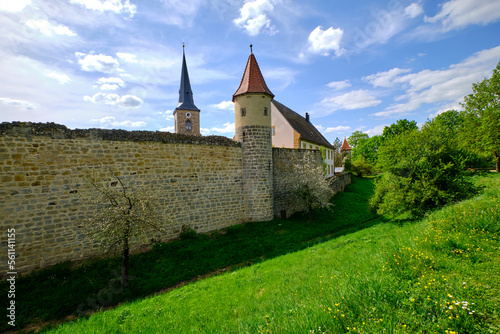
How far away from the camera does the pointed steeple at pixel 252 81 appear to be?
1366 cm

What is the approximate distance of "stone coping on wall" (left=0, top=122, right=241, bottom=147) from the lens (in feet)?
24.8

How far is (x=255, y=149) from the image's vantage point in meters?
13.6

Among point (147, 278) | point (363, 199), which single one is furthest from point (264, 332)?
point (363, 199)

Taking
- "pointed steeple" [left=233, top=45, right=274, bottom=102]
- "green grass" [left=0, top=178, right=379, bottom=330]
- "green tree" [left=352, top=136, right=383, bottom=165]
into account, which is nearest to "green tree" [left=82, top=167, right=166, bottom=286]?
"green grass" [left=0, top=178, right=379, bottom=330]

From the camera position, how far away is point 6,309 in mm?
6113

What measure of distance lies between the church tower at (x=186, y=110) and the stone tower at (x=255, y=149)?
26.4 metres

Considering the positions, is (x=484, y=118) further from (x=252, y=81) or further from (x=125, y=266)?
(x=125, y=266)

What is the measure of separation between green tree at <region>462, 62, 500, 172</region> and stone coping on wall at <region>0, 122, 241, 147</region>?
24274 millimetres

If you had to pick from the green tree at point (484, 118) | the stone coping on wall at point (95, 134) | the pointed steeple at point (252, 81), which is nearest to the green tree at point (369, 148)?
the green tree at point (484, 118)

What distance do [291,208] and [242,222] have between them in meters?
4.41

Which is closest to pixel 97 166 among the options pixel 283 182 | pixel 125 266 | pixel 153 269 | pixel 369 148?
pixel 125 266

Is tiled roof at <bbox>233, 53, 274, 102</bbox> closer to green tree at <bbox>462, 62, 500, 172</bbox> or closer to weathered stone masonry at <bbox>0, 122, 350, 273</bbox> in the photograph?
weathered stone masonry at <bbox>0, 122, 350, 273</bbox>

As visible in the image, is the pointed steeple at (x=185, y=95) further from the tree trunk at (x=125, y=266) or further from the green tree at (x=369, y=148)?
the green tree at (x=369, y=148)

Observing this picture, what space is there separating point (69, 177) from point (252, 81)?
10.7 m
